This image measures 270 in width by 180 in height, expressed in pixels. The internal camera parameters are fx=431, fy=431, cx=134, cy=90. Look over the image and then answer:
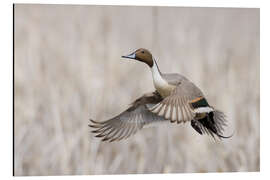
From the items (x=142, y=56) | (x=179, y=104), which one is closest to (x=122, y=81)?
(x=142, y=56)

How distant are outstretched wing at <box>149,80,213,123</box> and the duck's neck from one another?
7cm

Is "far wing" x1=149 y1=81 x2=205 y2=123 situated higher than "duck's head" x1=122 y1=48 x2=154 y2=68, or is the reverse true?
"duck's head" x1=122 y1=48 x2=154 y2=68

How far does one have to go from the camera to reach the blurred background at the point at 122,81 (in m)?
2.10

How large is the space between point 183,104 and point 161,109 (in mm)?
111

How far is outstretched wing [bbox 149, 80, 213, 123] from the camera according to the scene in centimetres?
211

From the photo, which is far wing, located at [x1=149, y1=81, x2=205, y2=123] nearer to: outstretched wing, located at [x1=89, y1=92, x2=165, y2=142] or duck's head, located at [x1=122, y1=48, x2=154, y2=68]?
outstretched wing, located at [x1=89, y1=92, x2=165, y2=142]

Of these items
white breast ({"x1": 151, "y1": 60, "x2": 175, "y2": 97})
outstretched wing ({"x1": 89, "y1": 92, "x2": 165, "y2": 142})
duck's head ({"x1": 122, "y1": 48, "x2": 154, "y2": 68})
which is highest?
duck's head ({"x1": 122, "y1": 48, "x2": 154, "y2": 68})

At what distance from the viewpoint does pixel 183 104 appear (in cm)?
211

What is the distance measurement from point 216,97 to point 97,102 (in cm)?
60

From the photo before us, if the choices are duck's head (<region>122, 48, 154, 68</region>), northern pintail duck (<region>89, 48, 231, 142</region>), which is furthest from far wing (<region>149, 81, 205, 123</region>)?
duck's head (<region>122, 48, 154, 68</region>)

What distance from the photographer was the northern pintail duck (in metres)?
2.12

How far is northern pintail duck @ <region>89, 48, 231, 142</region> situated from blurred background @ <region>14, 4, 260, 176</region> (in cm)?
3

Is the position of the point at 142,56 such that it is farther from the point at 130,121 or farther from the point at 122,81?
the point at 130,121
